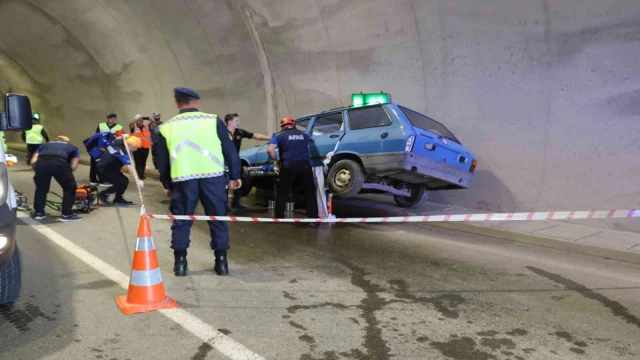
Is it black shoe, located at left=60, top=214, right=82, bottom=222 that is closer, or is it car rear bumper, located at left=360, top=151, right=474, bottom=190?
car rear bumper, located at left=360, top=151, right=474, bottom=190

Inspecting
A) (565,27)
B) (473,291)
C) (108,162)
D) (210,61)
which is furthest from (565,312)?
(210,61)

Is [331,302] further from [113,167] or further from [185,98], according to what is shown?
[113,167]

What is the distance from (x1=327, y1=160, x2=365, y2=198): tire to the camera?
23.9 feet

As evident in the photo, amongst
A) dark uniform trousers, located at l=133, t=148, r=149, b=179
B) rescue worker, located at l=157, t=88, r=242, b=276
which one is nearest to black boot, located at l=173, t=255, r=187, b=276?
rescue worker, located at l=157, t=88, r=242, b=276

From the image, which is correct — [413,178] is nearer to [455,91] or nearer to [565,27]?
[455,91]

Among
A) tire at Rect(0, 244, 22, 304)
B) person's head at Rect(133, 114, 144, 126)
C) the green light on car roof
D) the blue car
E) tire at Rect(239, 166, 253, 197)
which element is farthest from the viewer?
person's head at Rect(133, 114, 144, 126)

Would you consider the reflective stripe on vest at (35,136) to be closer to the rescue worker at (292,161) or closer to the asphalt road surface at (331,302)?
the asphalt road surface at (331,302)

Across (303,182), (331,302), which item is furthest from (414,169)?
(331,302)

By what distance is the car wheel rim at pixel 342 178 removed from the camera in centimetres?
739

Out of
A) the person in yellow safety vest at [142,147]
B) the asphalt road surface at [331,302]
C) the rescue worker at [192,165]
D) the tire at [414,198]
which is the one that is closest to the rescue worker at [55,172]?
the asphalt road surface at [331,302]

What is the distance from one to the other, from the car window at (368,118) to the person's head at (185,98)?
3.44 m

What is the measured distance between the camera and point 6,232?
3.04 metres

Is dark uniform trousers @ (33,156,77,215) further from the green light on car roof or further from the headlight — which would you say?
the green light on car roof

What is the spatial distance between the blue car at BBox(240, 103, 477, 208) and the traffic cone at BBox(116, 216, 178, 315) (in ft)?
13.1
